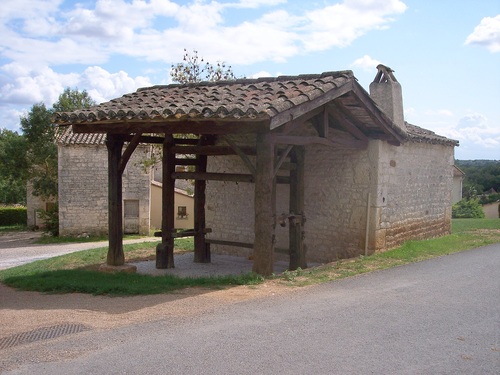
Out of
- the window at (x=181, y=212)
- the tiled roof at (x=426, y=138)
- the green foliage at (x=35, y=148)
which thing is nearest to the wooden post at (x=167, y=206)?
the tiled roof at (x=426, y=138)

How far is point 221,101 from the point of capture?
353 inches

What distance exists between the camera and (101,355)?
5.14 m

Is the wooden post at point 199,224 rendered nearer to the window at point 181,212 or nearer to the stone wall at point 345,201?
the stone wall at point 345,201


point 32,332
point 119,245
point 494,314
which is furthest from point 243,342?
point 119,245

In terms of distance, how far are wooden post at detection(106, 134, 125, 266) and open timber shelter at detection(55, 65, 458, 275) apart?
0.02m

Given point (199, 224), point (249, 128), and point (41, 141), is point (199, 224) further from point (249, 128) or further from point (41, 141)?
point (41, 141)

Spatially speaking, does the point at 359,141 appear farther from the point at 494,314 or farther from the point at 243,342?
the point at 243,342

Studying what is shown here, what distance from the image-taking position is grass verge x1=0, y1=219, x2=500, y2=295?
8.64m

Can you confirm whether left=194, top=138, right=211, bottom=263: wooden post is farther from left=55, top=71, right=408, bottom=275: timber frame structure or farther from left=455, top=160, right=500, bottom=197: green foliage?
left=455, top=160, right=500, bottom=197: green foliage

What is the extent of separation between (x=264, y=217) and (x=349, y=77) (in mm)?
3001

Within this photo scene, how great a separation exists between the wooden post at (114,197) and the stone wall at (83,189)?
44.0 feet

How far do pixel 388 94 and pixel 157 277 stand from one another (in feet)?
24.8

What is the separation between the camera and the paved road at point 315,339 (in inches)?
189

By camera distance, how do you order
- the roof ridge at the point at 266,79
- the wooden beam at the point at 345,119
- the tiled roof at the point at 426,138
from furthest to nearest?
the tiled roof at the point at 426,138 → the wooden beam at the point at 345,119 → the roof ridge at the point at 266,79
